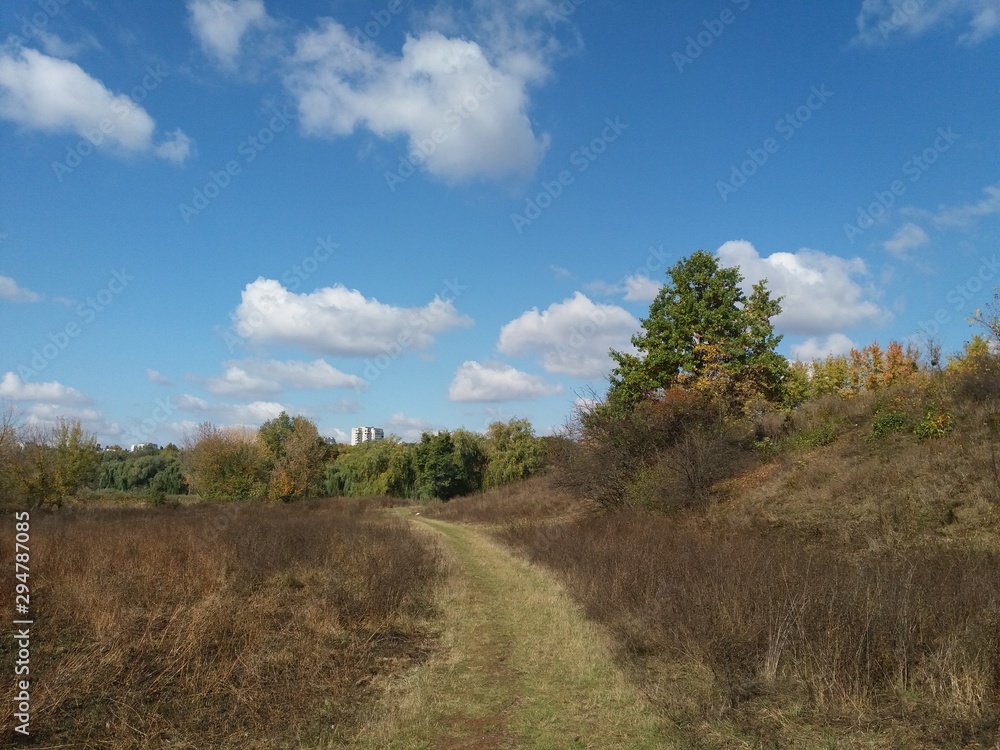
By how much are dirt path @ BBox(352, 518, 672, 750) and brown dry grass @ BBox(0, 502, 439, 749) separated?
1.89ft

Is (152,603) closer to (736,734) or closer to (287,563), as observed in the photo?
(287,563)

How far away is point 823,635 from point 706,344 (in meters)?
25.2

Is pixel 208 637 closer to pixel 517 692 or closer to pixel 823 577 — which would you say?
pixel 517 692

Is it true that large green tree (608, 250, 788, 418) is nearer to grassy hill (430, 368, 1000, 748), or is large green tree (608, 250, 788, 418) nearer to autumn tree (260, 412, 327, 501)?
grassy hill (430, 368, 1000, 748)

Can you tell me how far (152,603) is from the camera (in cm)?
880

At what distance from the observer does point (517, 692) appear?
675cm

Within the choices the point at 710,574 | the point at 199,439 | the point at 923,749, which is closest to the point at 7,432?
the point at 199,439

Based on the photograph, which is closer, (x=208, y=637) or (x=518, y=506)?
(x=208, y=637)

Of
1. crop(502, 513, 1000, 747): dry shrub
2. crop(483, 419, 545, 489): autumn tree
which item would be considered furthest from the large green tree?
crop(483, 419, 545, 489): autumn tree

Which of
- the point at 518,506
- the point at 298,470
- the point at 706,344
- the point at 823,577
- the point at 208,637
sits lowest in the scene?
the point at 518,506

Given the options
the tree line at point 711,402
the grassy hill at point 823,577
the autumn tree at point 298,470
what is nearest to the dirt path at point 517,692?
the grassy hill at point 823,577

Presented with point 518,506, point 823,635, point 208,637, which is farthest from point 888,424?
point 518,506

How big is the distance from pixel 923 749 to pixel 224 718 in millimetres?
6593

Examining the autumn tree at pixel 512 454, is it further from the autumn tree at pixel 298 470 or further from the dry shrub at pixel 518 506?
the autumn tree at pixel 298 470
